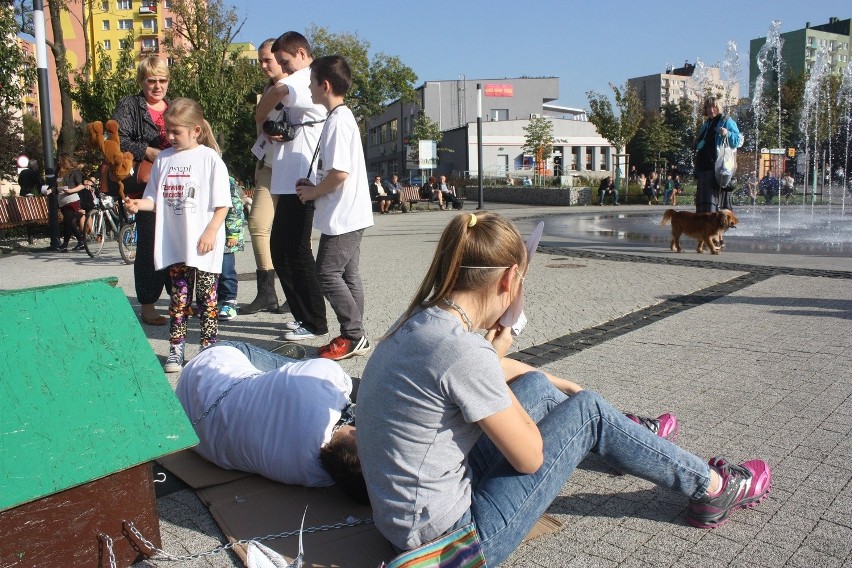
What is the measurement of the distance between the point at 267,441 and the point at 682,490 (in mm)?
1585

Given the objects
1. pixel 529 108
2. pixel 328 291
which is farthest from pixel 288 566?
pixel 529 108

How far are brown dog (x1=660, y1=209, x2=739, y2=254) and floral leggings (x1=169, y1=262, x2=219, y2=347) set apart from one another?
875 cm

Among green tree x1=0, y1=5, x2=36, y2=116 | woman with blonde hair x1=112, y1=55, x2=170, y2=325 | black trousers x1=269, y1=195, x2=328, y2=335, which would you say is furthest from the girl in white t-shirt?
green tree x1=0, y1=5, x2=36, y2=116

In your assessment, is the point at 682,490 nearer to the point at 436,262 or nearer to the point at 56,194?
the point at 436,262

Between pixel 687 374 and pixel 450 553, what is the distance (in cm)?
290

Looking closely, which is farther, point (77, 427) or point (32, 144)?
point (32, 144)

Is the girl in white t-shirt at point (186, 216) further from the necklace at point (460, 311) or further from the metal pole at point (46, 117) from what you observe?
the metal pole at point (46, 117)

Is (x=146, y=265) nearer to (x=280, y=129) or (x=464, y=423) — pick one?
(x=280, y=129)

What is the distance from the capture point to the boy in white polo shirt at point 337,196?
4.97m

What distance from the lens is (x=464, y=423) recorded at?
2289 mm

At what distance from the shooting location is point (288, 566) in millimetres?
2469

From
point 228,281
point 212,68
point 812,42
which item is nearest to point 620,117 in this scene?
point 212,68

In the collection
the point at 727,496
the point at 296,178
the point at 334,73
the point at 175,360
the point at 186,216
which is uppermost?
the point at 334,73

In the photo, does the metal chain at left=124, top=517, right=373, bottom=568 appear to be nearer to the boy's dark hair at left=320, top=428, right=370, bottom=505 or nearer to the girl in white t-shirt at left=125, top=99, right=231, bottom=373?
the boy's dark hair at left=320, top=428, right=370, bottom=505
